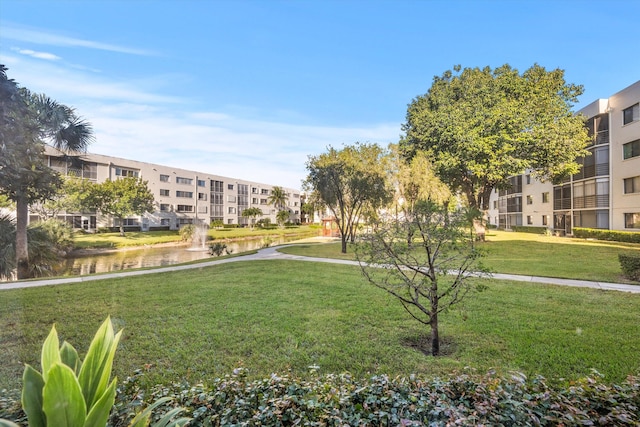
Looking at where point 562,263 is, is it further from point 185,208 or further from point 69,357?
point 185,208

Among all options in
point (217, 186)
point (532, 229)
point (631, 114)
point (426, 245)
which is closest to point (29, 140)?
point (426, 245)

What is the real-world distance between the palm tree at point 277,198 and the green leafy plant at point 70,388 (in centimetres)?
5484

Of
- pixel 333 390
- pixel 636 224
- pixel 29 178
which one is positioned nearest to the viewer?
pixel 333 390

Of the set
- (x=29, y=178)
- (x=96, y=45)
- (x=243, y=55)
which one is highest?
(x=243, y=55)

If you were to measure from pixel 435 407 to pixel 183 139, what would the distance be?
177 inches

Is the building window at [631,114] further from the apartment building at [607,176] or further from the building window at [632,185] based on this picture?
the building window at [632,185]

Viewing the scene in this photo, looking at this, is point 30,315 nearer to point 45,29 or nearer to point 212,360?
point 212,360

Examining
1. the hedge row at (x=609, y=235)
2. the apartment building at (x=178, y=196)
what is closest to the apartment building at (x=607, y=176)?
the hedge row at (x=609, y=235)

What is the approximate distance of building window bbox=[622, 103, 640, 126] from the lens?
16594mm

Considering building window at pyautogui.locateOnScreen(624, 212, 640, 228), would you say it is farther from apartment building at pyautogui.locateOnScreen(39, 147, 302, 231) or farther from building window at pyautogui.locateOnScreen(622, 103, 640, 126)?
apartment building at pyautogui.locateOnScreen(39, 147, 302, 231)

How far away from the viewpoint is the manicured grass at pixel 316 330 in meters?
3.30

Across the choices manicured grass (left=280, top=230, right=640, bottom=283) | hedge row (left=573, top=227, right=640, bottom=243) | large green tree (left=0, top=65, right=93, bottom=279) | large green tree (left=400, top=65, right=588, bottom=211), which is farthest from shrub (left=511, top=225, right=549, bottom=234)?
large green tree (left=0, top=65, right=93, bottom=279)

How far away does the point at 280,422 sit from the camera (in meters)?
1.82

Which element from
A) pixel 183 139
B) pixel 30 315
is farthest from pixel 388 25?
pixel 30 315
